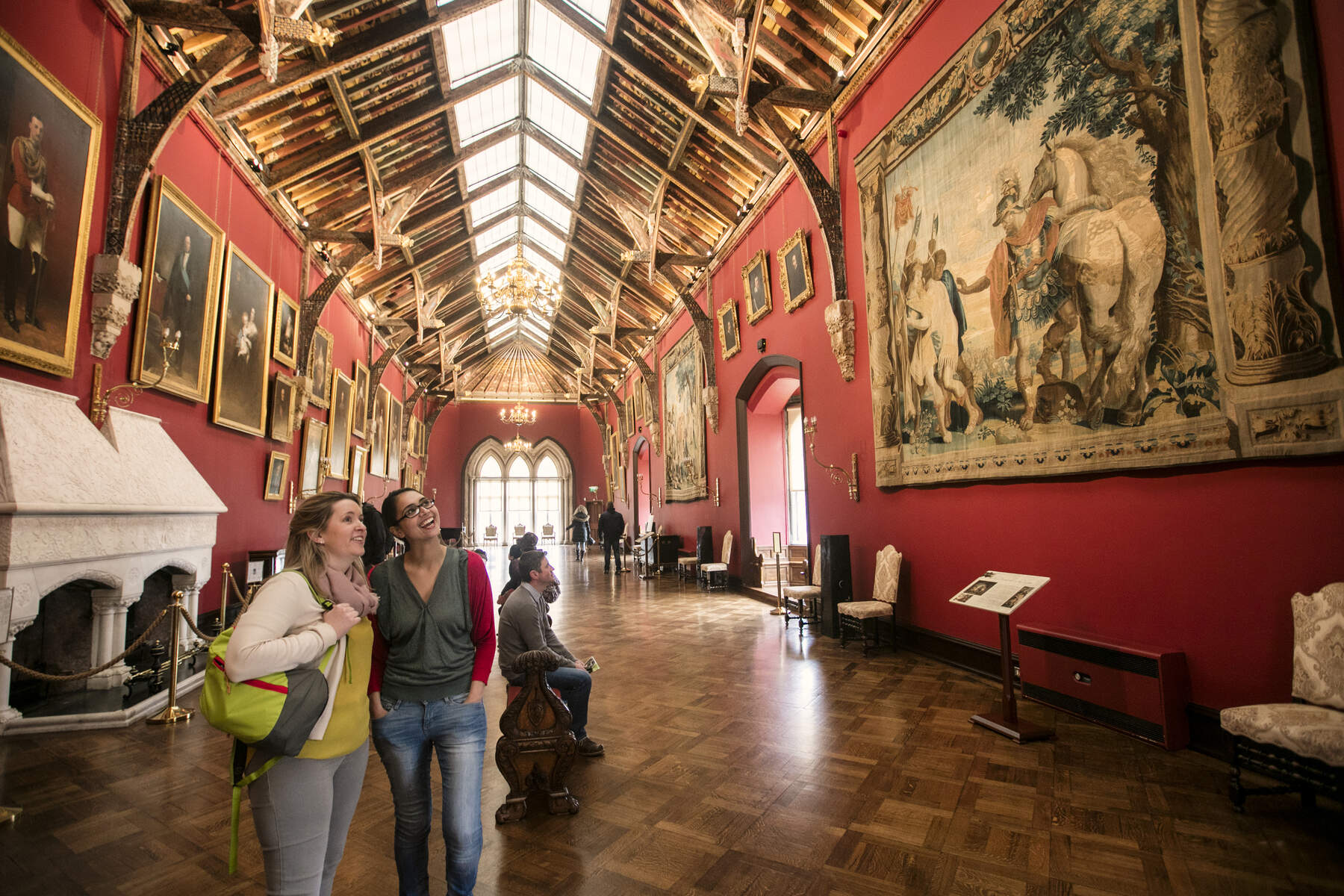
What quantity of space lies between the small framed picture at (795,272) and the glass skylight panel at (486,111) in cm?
576

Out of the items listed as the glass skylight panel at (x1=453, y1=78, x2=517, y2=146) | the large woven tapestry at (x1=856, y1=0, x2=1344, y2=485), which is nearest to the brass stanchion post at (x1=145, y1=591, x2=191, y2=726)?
the large woven tapestry at (x1=856, y1=0, x2=1344, y2=485)

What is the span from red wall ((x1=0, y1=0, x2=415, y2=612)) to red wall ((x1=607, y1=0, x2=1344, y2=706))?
6.71m

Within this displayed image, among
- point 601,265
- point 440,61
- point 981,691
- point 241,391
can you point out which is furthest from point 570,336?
point 981,691

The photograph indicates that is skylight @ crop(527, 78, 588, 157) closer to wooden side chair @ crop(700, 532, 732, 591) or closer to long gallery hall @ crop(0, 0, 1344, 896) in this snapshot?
long gallery hall @ crop(0, 0, 1344, 896)

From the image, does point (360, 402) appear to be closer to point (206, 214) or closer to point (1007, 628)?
point (206, 214)

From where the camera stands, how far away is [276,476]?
911cm

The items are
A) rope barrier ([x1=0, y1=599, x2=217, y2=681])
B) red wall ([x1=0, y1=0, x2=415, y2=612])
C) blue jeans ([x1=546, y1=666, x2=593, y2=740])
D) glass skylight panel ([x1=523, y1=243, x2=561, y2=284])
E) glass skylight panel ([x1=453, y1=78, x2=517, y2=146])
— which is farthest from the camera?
glass skylight panel ([x1=523, y1=243, x2=561, y2=284])

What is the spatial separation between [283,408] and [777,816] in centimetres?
930

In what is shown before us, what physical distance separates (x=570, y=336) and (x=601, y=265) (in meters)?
5.73

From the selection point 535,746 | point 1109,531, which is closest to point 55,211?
point 535,746

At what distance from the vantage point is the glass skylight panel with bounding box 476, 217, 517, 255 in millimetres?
15641

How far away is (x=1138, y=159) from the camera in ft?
12.0

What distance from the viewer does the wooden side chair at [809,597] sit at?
6.96m

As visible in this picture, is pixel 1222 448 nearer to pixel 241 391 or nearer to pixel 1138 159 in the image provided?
pixel 1138 159
